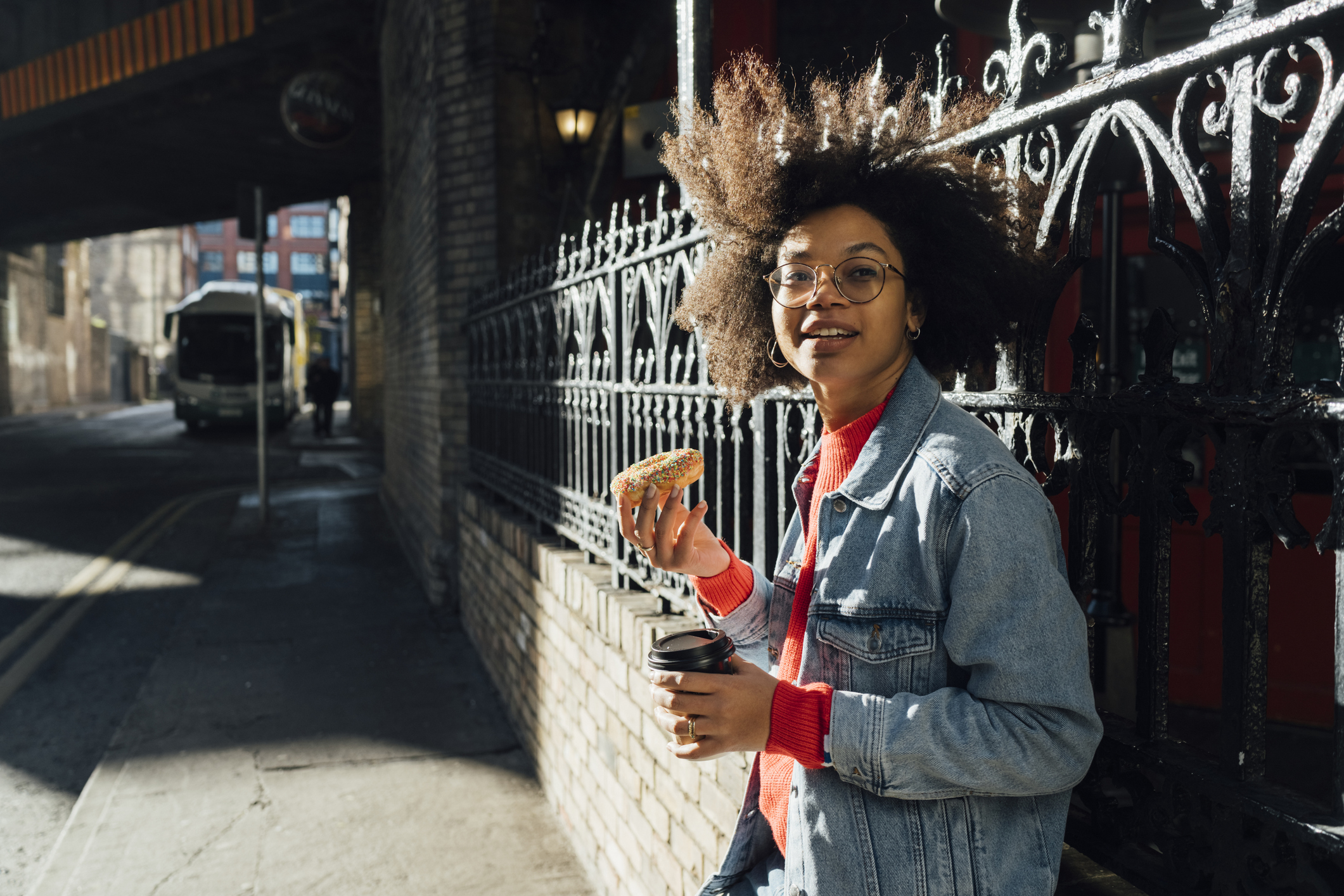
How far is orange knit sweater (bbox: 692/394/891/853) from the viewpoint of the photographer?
1283 millimetres

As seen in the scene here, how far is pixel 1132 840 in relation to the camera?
1563 millimetres

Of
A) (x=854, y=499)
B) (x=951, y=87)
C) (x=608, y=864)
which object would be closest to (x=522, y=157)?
(x=608, y=864)

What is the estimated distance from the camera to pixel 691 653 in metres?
1.32

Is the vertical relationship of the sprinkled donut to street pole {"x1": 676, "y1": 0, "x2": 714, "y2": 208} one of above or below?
below

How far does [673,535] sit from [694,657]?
1.50ft

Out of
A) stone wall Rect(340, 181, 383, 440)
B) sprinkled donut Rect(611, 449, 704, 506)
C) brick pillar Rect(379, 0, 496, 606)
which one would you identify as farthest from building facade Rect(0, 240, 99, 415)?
sprinkled donut Rect(611, 449, 704, 506)

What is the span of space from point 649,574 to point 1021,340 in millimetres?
1893

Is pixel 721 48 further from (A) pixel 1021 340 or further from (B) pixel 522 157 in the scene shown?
(A) pixel 1021 340

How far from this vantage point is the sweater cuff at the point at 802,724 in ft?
4.18

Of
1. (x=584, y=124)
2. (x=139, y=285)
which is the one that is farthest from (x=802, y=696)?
(x=139, y=285)

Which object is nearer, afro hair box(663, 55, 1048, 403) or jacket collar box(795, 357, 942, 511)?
jacket collar box(795, 357, 942, 511)

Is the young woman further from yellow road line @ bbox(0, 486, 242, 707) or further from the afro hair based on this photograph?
yellow road line @ bbox(0, 486, 242, 707)

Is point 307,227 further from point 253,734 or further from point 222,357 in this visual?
point 253,734

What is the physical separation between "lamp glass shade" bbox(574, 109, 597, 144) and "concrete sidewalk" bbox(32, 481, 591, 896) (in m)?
3.59
